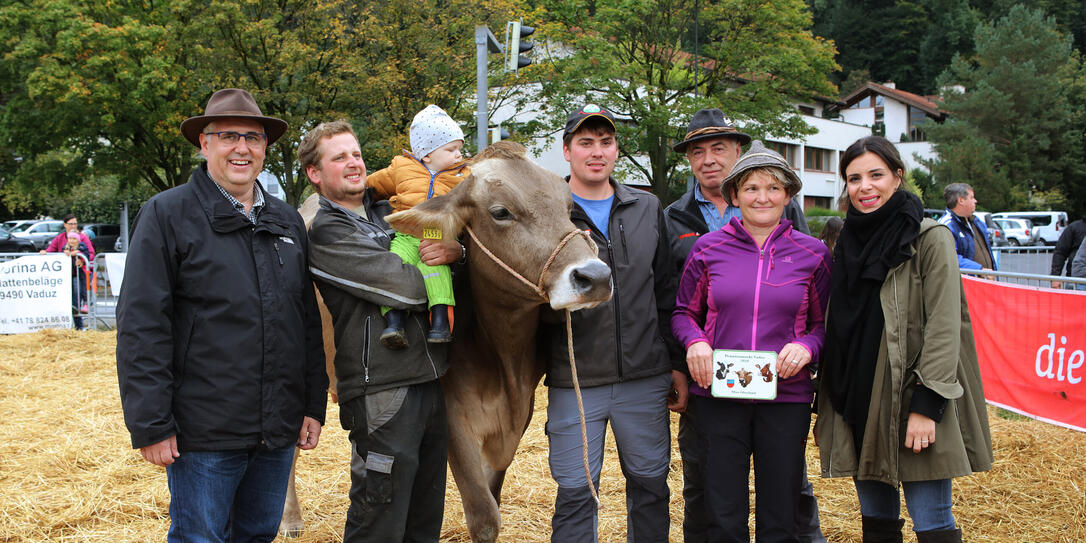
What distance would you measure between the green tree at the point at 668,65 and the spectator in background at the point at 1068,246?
1477 cm

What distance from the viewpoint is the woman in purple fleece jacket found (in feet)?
10.8

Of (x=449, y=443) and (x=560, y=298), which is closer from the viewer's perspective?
(x=560, y=298)

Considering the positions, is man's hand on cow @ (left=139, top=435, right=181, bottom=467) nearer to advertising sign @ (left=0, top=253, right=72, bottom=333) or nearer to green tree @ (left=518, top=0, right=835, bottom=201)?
advertising sign @ (left=0, top=253, right=72, bottom=333)

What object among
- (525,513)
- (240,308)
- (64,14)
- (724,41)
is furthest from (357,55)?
(240,308)

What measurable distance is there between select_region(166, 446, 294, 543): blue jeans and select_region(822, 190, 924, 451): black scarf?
7.95ft

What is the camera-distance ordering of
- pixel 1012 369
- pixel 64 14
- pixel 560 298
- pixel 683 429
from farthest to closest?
pixel 64 14 < pixel 1012 369 < pixel 683 429 < pixel 560 298

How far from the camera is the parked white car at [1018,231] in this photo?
36719 millimetres

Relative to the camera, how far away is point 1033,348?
6688mm

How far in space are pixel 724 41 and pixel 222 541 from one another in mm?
26173

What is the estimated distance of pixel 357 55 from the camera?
1967 cm

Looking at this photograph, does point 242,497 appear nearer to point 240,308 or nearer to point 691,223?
point 240,308

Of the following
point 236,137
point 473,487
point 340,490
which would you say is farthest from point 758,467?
point 340,490

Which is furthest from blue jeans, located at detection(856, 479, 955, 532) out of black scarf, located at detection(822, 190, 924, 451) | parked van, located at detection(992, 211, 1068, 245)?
parked van, located at detection(992, 211, 1068, 245)

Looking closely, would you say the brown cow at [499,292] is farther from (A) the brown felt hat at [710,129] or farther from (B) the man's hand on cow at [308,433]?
(A) the brown felt hat at [710,129]
